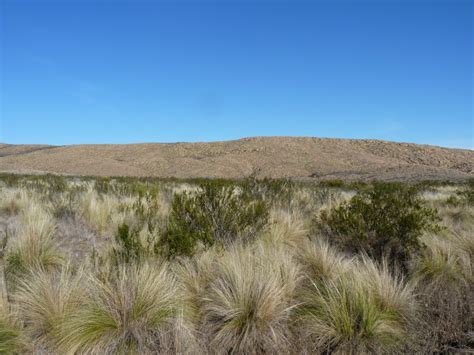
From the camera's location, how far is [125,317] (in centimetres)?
333

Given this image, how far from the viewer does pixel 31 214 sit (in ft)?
23.6

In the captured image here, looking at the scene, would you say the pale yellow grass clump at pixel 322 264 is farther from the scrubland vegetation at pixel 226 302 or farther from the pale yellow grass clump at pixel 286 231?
the pale yellow grass clump at pixel 286 231

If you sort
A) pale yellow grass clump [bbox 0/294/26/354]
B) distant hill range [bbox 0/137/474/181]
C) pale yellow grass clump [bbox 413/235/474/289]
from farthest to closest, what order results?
distant hill range [bbox 0/137/474/181]
pale yellow grass clump [bbox 413/235/474/289]
pale yellow grass clump [bbox 0/294/26/354]

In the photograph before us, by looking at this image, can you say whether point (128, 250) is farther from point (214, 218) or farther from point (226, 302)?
point (214, 218)

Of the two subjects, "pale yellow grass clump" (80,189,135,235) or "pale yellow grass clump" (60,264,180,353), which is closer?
"pale yellow grass clump" (60,264,180,353)

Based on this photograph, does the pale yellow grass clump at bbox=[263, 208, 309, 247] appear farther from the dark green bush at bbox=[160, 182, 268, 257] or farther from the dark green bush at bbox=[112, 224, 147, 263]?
the dark green bush at bbox=[112, 224, 147, 263]

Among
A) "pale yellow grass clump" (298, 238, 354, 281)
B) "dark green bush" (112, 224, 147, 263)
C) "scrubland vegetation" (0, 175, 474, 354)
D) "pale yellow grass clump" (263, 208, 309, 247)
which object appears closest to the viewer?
"scrubland vegetation" (0, 175, 474, 354)

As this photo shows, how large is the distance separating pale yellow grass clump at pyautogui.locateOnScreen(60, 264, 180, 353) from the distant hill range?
4205cm

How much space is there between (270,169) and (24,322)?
5234 cm

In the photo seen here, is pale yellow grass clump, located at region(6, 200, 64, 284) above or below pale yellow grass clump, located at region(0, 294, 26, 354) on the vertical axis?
above

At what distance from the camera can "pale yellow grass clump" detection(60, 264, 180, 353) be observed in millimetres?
3121

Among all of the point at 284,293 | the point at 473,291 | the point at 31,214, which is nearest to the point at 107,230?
the point at 31,214

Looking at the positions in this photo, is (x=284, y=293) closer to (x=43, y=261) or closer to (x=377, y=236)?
(x=377, y=236)

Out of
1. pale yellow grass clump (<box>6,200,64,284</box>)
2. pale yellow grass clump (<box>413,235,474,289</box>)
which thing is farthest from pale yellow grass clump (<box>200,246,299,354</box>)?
pale yellow grass clump (<box>6,200,64,284</box>)
